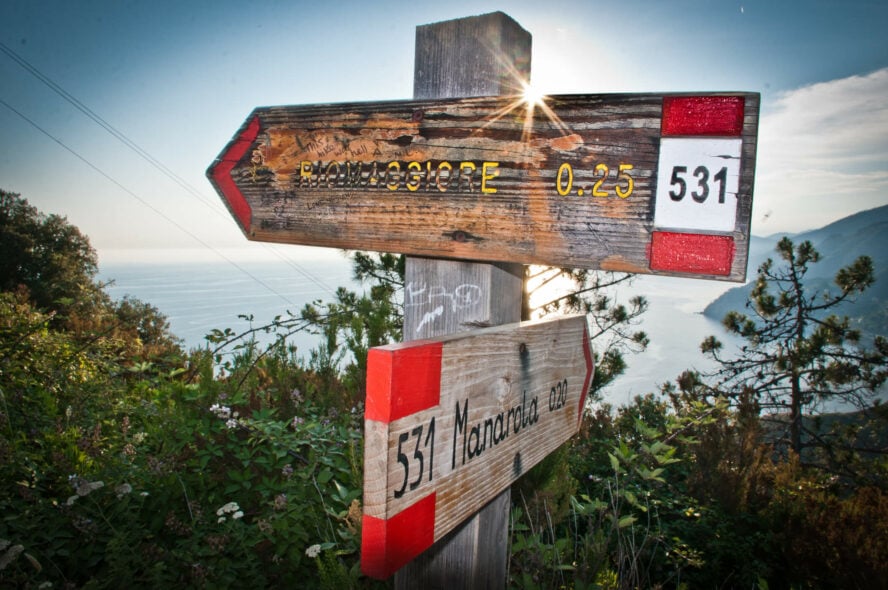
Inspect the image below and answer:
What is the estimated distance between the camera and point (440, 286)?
1252 mm

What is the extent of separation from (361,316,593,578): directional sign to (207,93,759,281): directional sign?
252 mm

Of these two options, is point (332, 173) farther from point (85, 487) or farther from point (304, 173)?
point (85, 487)

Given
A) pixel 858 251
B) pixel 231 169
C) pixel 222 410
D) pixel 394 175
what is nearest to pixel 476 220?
pixel 394 175

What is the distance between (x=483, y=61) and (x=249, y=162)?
68 cm

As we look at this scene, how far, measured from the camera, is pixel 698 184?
94 centimetres

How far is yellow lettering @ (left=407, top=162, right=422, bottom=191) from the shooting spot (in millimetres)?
1161

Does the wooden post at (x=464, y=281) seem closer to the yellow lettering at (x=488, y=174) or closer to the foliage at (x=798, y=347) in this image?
the yellow lettering at (x=488, y=174)

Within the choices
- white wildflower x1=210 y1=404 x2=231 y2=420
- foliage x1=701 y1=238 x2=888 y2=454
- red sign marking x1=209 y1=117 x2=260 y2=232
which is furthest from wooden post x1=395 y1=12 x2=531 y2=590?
foliage x1=701 y1=238 x2=888 y2=454

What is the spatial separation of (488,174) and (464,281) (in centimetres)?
27

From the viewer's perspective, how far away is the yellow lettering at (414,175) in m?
1.16

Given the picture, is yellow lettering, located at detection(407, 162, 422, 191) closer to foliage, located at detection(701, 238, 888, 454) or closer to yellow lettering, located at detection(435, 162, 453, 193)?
yellow lettering, located at detection(435, 162, 453, 193)

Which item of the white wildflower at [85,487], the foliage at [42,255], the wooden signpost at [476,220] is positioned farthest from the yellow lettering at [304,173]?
the foliage at [42,255]

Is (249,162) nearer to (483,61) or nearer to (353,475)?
(483,61)

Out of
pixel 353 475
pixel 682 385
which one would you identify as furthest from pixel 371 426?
pixel 682 385
